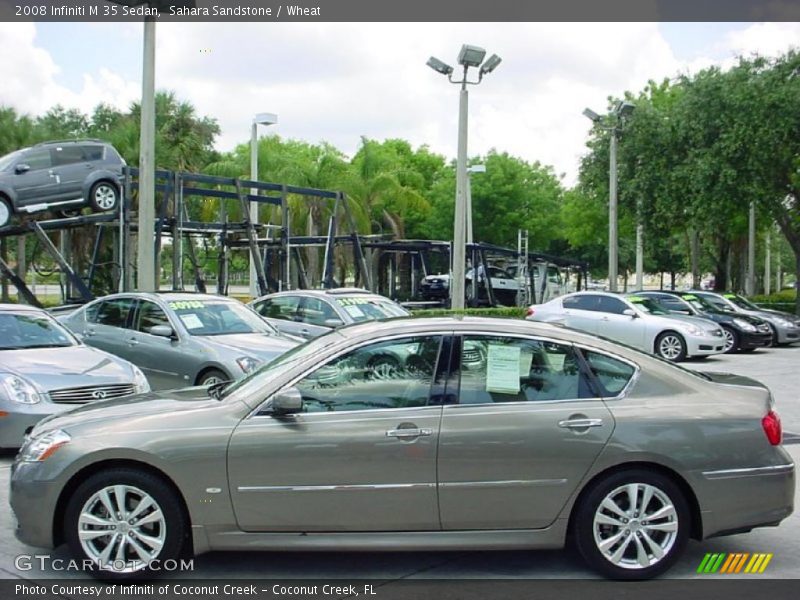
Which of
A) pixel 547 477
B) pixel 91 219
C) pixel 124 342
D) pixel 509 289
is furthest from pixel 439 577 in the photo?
pixel 509 289

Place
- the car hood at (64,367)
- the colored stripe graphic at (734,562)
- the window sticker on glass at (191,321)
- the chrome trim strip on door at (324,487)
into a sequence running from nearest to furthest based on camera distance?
the chrome trim strip on door at (324,487) → the colored stripe graphic at (734,562) → the car hood at (64,367) → the window sticker on glass at (191,321)

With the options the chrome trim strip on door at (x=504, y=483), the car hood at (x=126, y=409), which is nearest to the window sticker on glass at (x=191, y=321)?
the car hood at (x=126, y=409)

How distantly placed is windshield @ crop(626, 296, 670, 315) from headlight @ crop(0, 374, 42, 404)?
13583mm

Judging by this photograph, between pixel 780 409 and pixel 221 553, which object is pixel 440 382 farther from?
pixel 780 409

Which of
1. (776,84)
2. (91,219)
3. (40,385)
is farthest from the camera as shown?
(776,84)

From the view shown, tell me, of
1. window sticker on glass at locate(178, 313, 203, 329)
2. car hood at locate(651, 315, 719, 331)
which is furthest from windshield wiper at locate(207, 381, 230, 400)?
car hood at locate(651, 315, 719, 331)

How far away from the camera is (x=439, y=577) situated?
5012 mm

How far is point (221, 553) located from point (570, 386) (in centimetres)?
240

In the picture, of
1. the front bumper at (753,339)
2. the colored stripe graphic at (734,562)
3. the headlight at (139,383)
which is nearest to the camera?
the colored stripe graphic at (734,562)

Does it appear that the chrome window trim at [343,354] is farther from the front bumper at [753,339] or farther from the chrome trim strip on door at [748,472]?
the front bumper at [753,339]

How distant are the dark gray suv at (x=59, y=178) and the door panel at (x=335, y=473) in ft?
54.4

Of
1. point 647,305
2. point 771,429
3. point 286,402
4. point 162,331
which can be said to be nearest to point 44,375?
point 162,331

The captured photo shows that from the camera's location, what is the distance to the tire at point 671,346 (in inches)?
700

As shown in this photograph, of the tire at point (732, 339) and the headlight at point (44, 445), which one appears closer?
the headlight at point (44, 445)
